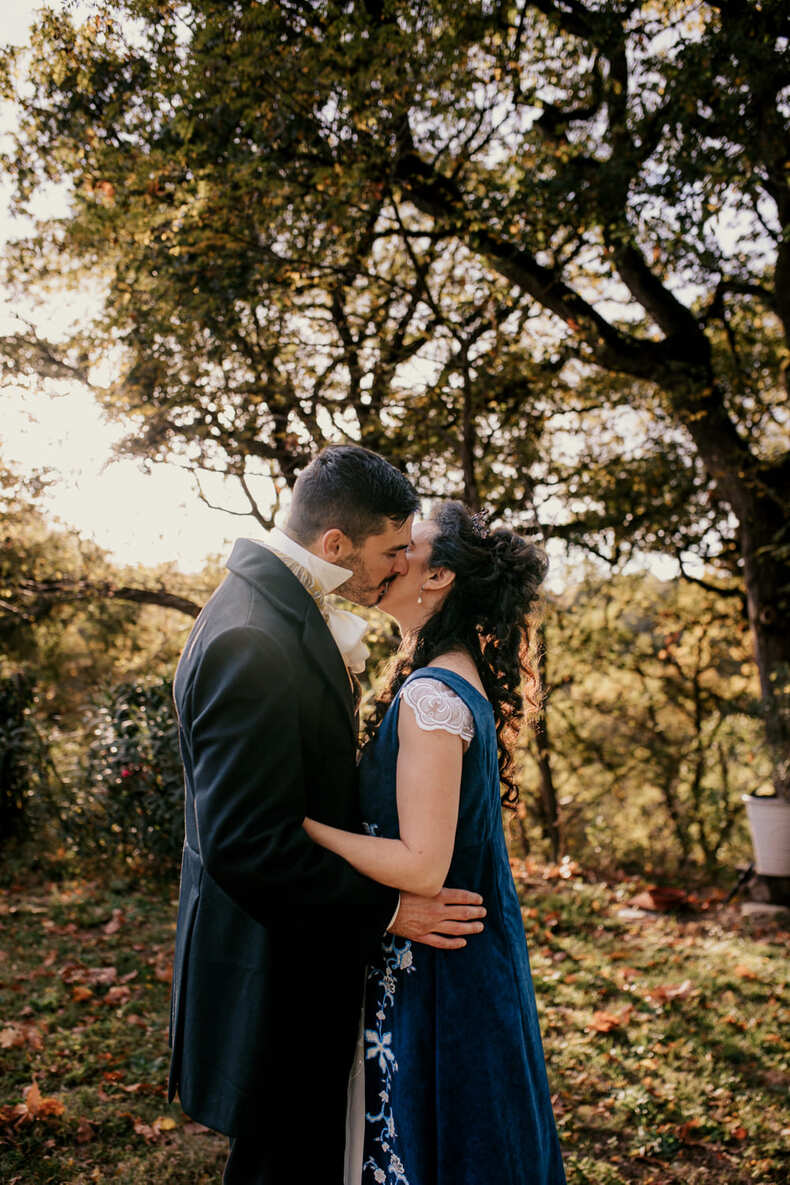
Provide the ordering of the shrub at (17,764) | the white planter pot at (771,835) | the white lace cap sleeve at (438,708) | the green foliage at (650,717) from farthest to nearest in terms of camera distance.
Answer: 1. the green foliage at (650,717)
2. the shrub at (17,764)
3. the white planter pot at (771,835)
4. the white lace cap sleeve at (438,708)

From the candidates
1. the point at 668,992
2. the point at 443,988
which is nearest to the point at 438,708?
the point at 443,988

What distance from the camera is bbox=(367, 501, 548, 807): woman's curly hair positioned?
221 centimetres

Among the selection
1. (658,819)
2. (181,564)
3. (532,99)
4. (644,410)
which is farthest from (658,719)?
(532,99)

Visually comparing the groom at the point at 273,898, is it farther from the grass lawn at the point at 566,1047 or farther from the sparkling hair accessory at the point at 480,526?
the grass lawn at the point at 566,1047

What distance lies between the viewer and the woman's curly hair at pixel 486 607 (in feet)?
7.23

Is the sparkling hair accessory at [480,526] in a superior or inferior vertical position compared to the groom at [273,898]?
superior

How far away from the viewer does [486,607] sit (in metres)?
2.23

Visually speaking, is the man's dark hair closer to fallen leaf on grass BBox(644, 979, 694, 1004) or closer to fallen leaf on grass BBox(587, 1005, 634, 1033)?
fallen leaf on grass BBox(587, 1005, 634, 1033)

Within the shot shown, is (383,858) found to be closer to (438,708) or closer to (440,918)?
(440,918)

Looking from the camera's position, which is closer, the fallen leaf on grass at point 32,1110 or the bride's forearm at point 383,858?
the bride's forearm at point 383,858

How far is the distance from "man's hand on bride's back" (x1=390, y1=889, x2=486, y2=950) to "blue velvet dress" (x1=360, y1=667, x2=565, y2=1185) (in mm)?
73

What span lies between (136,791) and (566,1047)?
14.0ft

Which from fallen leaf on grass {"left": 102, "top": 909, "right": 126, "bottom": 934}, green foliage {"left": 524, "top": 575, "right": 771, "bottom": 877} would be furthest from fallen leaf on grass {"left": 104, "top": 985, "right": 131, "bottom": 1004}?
green foliage {"left": 524, "top": 575, "right": 771, "bottom": 877}

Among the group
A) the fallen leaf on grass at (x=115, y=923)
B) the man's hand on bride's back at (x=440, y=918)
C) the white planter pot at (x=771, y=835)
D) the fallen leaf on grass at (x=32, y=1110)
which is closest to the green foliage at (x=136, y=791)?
the fallen leaf on grass at (x=115, y=923)
